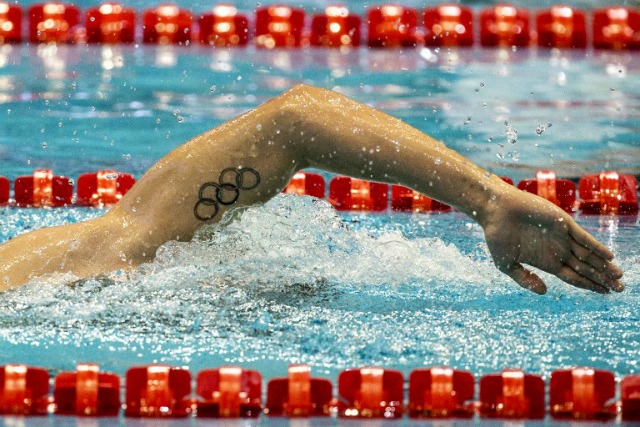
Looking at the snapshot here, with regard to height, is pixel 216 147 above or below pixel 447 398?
above

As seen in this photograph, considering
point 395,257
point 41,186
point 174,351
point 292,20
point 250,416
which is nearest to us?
point 250,416

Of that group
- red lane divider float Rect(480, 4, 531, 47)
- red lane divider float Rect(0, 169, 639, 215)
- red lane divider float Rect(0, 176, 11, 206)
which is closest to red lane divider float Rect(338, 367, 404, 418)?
red lane divider float Rect(0, 169, 639, 215)

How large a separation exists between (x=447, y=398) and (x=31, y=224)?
2020mm

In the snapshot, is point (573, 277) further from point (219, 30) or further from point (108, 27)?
point (108, 27)

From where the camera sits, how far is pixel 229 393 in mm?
2199

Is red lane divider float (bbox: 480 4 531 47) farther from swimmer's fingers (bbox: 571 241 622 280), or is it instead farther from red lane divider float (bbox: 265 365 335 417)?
red lane divider float (bbox: 265 365 335 417)

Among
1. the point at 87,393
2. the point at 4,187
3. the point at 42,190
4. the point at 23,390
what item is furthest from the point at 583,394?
the point at 4,187

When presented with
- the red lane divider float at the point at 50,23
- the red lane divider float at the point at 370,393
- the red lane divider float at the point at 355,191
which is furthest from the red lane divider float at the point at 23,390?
the red lane divider float at the point at 50,23

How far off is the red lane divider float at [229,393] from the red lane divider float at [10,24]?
4.93 m

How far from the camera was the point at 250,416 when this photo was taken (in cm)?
219

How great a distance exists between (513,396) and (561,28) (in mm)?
4912

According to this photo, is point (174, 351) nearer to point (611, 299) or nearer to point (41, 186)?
point (611, 299)

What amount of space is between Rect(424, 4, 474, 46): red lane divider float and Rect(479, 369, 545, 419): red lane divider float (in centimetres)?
468

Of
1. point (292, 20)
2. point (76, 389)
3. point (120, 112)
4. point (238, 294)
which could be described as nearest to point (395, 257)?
point (238, 294)
